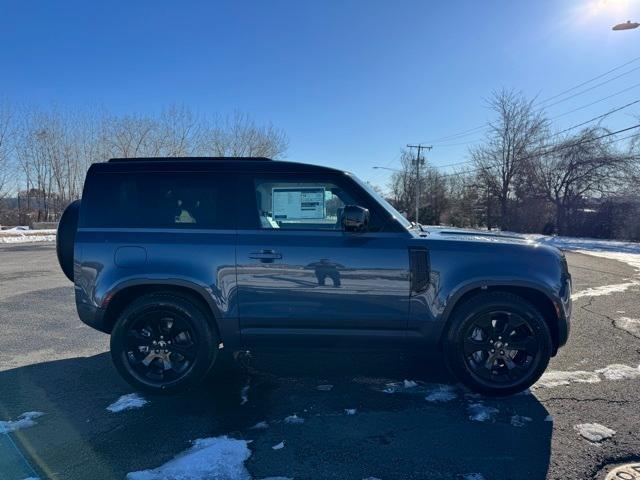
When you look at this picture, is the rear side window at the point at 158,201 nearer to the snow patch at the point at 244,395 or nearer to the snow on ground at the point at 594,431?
the snow patch at the point at 244,395

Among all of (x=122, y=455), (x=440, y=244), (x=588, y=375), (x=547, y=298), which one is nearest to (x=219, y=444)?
(x=122, y=455)

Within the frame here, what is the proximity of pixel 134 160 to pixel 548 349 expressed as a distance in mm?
4145

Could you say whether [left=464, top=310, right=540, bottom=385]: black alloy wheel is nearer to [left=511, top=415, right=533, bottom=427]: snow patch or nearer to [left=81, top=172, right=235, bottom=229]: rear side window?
[left=511, top=415, right=533, bottom=427]: snow patch

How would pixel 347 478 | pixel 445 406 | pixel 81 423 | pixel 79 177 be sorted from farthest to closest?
pixel 79 177
pixel 445 406
pixel 81 423
pixel 347 478

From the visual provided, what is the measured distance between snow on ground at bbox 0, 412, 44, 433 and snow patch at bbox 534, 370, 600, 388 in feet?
14.3

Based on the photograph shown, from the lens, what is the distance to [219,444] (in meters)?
2.90

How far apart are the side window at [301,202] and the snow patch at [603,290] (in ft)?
20.6

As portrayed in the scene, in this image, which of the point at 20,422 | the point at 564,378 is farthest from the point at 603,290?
the point at 20,422

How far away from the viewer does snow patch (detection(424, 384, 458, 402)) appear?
3.61 meters

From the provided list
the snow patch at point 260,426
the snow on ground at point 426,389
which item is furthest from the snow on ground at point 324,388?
the snow patch at point 260,426

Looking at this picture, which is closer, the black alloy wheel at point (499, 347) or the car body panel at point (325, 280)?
the car body panel at point (325, 280)

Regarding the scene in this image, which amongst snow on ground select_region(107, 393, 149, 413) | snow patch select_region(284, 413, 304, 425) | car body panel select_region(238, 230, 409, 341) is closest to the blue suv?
car body panel select_region(238, 230, 409, 341)

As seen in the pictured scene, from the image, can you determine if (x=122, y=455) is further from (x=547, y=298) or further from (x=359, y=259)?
(x=547, y=298)

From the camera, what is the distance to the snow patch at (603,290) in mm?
8086
